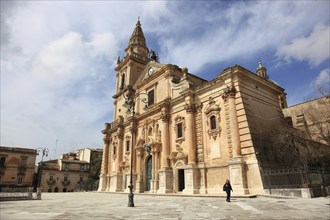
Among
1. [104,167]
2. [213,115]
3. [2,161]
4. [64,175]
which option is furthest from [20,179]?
[213,115]

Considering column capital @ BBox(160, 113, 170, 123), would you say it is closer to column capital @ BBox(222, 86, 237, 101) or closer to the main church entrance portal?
the main church entrance portal

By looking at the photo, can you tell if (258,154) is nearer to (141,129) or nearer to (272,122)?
(272,122)

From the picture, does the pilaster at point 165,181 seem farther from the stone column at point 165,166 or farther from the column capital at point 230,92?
the column capital at point 230,92

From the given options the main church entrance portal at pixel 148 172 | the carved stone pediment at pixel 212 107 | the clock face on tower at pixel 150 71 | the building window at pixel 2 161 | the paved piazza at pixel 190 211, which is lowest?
the paved piazza at pixel 190 211

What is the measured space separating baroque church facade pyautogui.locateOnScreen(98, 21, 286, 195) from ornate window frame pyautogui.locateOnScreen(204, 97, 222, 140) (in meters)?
0.08

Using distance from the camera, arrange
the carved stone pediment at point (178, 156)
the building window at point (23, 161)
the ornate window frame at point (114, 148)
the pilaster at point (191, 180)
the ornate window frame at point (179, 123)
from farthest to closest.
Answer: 1. the building window at point (23, 161)
2. the ornate window frame at point (114, 148)
3. the ornate window frame at point (179, 123)
4. the carved stone pediment at point (178, 156)
5. the pilaster at point (191, 180)

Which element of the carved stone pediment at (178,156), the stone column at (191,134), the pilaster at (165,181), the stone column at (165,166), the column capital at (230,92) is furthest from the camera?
the stone column at (165,166)

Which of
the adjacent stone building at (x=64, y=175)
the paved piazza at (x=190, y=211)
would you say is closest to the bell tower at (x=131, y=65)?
the adjacent stone building at (x=64, y=175)

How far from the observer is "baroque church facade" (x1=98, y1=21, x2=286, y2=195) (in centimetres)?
1622

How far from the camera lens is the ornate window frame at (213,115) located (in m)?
18.4

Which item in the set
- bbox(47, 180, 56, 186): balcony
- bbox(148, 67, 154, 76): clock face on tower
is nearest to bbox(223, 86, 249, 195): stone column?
bbox(148, 67, 154, 76): clock face on tower

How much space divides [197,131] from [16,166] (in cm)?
3784

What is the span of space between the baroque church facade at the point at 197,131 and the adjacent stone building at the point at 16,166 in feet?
76.0

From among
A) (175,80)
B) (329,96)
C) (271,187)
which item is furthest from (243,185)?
(175,80)
